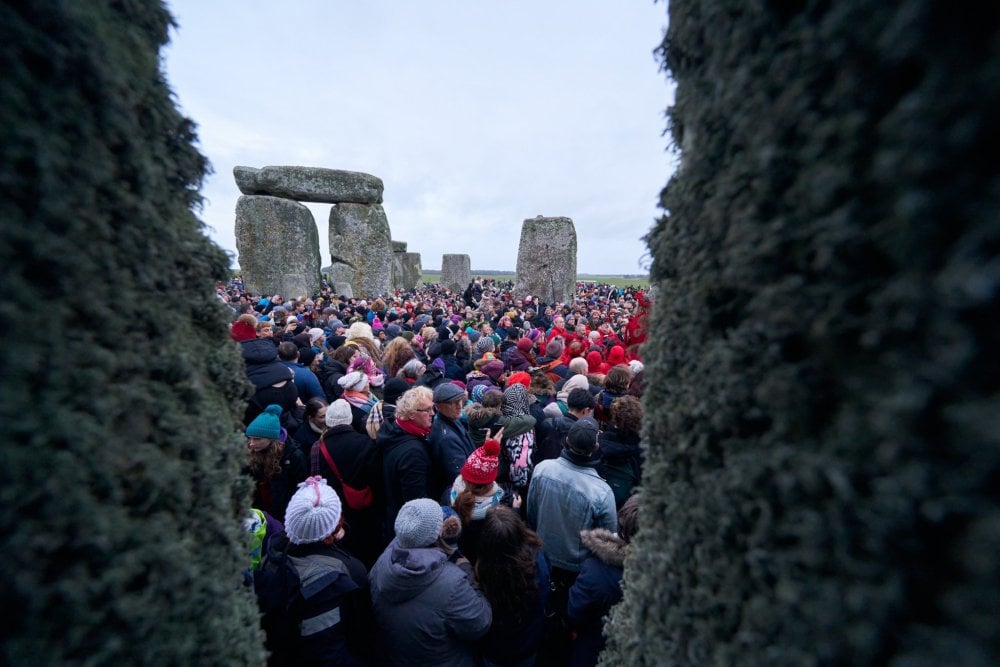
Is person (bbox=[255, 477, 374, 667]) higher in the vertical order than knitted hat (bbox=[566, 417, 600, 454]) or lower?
lower

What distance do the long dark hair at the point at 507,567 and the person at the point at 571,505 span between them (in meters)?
0.61

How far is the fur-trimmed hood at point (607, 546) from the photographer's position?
2.51 meters

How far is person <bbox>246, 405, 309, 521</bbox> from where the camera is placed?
10.0 feet

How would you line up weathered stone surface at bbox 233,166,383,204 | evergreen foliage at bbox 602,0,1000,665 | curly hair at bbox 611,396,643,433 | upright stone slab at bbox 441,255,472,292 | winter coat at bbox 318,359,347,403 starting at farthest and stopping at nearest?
1. upright stone slab at bbox 441,255,472,292
2. weathered stone surface at bbox 233,166,383,204
3. winter coat at bbox 318,359,347,403
4. curly hair at bbox 611,396,643,433
5. evergreen foliage at bbox 602,0,1000,665

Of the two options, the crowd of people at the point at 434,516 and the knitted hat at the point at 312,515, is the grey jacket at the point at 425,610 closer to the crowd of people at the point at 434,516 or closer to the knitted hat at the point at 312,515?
the crowd of people at the point at 434,516

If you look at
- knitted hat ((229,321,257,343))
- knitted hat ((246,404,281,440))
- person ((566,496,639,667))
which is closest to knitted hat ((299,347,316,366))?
knitted hat ((229,321,257,343))

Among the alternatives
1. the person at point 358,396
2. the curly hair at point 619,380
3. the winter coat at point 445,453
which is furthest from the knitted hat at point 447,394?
the curly hair at point 619,380

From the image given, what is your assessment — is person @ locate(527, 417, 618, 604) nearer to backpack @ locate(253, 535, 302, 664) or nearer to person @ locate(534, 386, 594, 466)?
person @ locate(534, 386, 594, 466)

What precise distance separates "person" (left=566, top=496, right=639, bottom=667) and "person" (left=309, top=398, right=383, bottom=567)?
5.58ft

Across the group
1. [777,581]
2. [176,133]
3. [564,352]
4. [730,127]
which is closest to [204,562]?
[176,133]

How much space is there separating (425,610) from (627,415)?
6.24 feet

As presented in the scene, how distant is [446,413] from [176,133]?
267 centimetres

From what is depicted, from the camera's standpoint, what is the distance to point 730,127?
1043 mm

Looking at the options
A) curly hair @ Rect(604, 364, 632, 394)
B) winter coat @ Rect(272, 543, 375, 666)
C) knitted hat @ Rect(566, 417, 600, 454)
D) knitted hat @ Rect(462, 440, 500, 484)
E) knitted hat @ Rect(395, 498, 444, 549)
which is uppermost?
curly hair @ Rect(604, 364, 632, 394)
